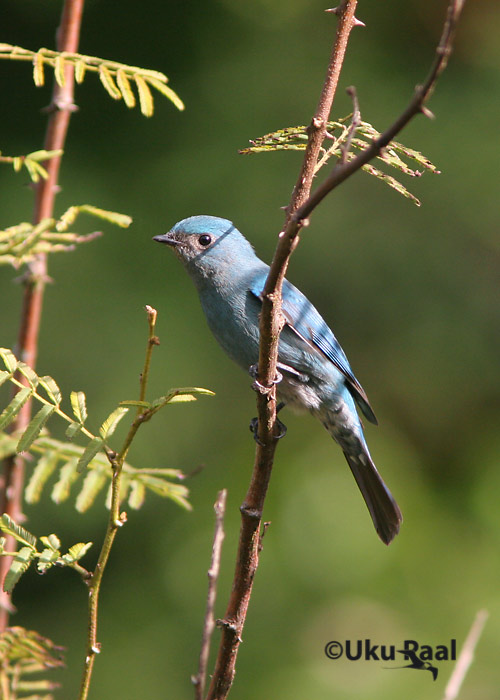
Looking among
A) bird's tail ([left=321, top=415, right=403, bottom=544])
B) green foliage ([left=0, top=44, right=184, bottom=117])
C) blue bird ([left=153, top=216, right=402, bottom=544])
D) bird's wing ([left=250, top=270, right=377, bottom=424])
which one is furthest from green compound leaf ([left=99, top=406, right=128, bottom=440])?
bird's tail ([left=321, top=415, right=403, bottom=544])

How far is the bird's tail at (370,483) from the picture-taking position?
3939 mm

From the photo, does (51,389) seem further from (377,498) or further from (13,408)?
(377,498)

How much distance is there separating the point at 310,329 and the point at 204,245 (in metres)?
0.62

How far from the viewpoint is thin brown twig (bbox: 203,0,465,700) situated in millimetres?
1373

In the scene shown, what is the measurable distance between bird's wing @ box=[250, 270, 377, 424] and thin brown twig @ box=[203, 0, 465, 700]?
1363 millimetres

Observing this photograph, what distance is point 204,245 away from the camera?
12.8 ft

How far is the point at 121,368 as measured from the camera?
5.11 meters

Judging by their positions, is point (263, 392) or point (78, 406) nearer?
point (78, 406)

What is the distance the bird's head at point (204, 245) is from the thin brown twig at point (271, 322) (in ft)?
5.13

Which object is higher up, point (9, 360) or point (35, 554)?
point (9, 360)

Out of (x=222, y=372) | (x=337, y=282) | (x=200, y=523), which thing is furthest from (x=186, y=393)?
(x=337, y=282)

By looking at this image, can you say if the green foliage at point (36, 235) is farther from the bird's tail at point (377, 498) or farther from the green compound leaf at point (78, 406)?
the bird's tail at point (377, 498)

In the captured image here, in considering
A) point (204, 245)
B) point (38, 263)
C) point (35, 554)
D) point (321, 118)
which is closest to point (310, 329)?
point (204, 245)

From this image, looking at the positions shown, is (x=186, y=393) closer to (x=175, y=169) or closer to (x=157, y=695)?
(x=157, y=695)
